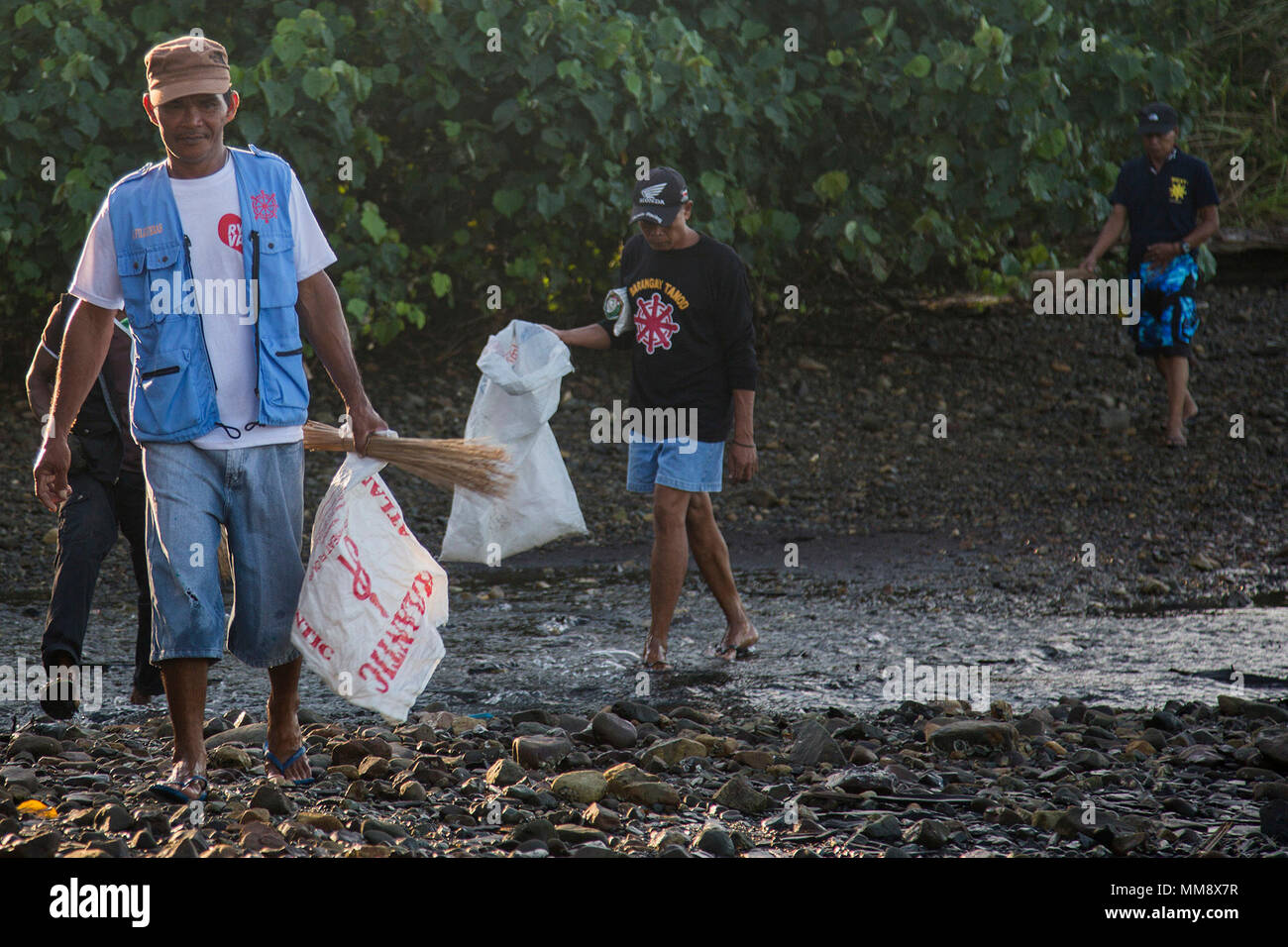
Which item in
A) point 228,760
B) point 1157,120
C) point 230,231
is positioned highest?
point 1157,120

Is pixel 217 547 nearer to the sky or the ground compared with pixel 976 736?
nearer to the sky

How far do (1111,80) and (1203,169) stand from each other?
157 centimetres

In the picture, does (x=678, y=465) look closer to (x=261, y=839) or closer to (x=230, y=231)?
(x=230, y=231)

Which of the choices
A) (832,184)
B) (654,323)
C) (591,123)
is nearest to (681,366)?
(654,323)

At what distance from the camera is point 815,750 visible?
479cm

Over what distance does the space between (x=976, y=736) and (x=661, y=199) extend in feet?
8.01

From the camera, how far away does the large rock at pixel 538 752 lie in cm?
470

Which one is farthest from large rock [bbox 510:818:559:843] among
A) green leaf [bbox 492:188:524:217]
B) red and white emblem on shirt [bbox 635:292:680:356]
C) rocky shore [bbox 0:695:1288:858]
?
green leaf [bbox 492:188:524:217]

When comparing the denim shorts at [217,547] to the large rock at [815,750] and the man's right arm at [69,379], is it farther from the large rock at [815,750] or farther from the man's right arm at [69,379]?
the large rock at [815,750]

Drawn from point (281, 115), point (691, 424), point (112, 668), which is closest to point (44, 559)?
point (112, 668)

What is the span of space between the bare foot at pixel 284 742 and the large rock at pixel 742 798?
3.98 feet

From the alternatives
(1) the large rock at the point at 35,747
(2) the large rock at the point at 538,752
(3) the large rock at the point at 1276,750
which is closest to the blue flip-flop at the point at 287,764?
(2) the large rock at the point at 538,752
